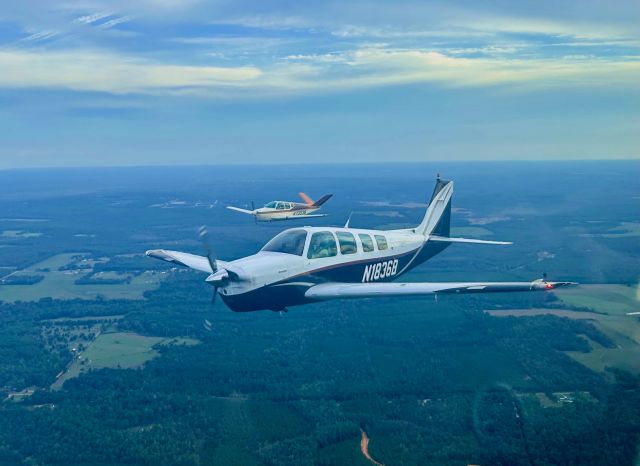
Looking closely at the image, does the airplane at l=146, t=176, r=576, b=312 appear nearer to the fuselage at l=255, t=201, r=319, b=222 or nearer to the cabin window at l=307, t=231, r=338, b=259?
the cabin window at l=307, t=231, r=338, b=259

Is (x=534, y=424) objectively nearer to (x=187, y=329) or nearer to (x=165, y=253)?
(x=165, y=253)

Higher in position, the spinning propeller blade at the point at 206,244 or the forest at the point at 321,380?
the spinning propeller blade at the point at 206,244

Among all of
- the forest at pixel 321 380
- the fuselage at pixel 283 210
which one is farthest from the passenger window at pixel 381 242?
the fuselage at pixel 283 210

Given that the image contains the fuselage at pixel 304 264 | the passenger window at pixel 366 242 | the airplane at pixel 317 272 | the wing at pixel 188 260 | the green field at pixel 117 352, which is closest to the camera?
the airplane at pixel 317 272

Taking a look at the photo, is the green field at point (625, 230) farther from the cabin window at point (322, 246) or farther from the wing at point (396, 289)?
the cabin window at point (322, 246)

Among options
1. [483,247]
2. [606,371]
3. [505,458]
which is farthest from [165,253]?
[483,247]

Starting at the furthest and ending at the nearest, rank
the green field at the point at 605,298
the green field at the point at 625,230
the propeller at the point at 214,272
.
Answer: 1. the green field at the point at 625,230
2. the green field at the point at 605,298
3. the propeller at the point at 214,272

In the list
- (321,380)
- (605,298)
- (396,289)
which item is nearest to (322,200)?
(321,380)
